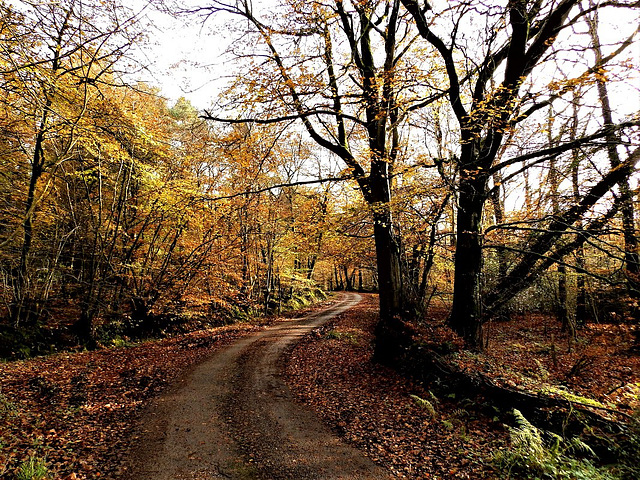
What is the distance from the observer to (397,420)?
5.86 metres

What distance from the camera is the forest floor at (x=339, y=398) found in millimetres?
4555

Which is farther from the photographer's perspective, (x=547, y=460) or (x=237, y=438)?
(x=237, y=438)

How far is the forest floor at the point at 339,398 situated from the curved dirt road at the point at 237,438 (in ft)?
1.11

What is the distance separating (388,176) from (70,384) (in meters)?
9.27

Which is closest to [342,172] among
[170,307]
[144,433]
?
[144,433]

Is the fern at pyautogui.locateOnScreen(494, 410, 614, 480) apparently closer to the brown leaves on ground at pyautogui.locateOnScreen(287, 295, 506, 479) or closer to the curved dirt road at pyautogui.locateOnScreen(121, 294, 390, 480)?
the brown leaves on ground at pyautogui.locateOnScreen(287, 295, 506, 479)

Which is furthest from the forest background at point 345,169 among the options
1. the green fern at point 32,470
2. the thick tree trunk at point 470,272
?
the green fern at point 32,470

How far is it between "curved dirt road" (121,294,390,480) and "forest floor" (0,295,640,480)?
34 cm

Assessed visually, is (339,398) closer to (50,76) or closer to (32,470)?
(32,470)

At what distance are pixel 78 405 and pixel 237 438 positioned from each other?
3.54 metres

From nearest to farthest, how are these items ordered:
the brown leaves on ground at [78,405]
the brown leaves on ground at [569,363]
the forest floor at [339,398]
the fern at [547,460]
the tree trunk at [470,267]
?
1. the fern at [547,460]
2. the brown leaves on ground at [78,405]
3. the forest floor at [339,398]
4. the brown leaves on ground at [569,363]
5. the tree trunk at [470,267]

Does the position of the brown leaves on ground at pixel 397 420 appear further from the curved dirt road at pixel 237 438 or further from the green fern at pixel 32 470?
the green fern at pixel 32 470

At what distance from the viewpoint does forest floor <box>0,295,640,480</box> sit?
179 inches

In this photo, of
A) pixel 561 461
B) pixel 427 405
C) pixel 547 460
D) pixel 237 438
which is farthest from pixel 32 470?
pixel 561 461
